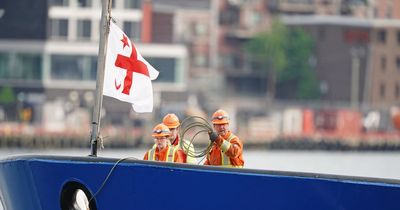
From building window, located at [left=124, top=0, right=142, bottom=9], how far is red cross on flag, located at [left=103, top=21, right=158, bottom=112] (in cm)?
7553

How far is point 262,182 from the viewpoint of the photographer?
585 inches

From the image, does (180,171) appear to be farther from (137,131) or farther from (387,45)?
(387,45)

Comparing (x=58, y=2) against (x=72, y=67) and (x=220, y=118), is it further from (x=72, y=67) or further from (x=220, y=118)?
(x=220, y=118)

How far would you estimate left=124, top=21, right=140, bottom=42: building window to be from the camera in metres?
93.1

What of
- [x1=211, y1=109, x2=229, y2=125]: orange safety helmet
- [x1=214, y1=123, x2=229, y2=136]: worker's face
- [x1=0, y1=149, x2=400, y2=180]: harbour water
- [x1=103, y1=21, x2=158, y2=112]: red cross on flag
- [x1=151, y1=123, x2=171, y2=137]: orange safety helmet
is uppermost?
[x1=103, y1=21, x2=158, y2=112]: red cross on flag

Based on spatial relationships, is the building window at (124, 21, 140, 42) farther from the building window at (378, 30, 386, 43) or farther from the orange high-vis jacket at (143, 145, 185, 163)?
the orange high-vis jacket at (143, 145, 185, 163)

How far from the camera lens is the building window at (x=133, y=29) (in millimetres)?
93062

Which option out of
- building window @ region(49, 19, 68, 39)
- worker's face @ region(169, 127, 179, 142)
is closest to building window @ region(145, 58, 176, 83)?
building window @ region(49, 19, 68, 39)

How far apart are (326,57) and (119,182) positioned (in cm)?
9024

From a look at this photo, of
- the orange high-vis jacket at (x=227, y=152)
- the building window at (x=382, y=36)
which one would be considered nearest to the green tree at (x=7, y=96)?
the building window at (x=382, y=36)

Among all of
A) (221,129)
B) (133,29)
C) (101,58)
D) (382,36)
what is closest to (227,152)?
(221,129)

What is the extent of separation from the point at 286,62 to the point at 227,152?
296 feet

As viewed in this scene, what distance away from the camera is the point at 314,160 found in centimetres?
6138

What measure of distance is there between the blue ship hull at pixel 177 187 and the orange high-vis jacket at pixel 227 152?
42 cm
